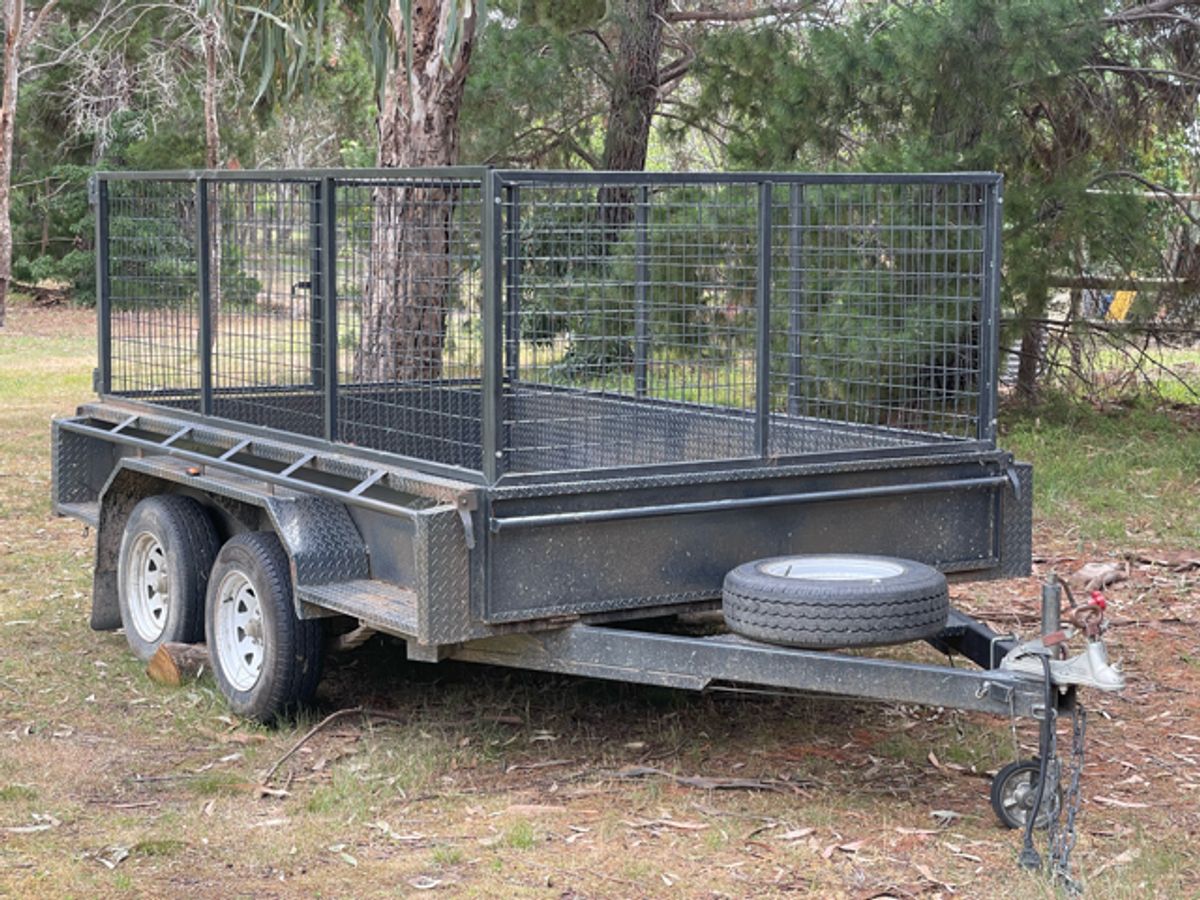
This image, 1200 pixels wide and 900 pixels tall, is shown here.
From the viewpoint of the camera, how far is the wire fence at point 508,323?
219 inches

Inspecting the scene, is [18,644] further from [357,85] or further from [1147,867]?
[357,85]

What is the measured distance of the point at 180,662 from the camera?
648 cm

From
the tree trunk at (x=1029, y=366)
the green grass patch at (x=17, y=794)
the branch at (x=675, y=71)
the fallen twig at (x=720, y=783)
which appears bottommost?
the green grass patch at (x=17, y=794)

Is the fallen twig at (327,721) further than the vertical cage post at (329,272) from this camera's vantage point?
No

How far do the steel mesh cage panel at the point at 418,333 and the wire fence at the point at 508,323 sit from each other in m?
0.02

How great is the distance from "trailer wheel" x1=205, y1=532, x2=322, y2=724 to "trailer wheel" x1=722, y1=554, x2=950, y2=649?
1.53 m

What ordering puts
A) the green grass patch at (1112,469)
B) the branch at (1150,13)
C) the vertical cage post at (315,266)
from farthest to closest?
the branch at (1150,13)
the green grass patch at (1112,469)
the vertical cage post at (315,266)

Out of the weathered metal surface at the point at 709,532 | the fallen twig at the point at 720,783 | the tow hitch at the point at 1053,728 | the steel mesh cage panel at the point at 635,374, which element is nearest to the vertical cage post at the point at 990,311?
the weathered metal surface at the point at 709,532

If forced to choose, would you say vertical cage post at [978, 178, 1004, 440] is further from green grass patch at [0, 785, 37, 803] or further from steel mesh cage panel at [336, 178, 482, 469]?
green grass patch at [0, 785, 37, 803]

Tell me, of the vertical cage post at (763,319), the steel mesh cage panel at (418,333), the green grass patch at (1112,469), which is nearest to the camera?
the vertical cage post at (763,319)

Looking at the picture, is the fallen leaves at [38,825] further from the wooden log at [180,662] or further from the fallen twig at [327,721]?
the wooden log at [180,662]

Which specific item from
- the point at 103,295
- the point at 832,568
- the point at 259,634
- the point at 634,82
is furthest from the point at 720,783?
the point at 634,82

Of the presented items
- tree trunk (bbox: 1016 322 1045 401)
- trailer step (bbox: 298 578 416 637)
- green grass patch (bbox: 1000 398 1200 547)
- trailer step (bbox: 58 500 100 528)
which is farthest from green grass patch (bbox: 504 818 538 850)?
tree trunk (bbox: 1016 322 1045 401)

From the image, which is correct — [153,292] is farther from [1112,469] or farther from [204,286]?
[1112,469]
